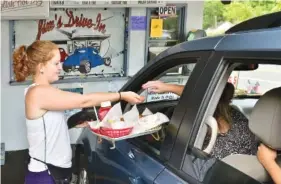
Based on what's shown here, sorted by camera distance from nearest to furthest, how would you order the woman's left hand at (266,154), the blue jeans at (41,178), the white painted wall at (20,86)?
the woman's left hand at (266,154)
the blue jeans at (41,178)
the white painted wall at (20,86)

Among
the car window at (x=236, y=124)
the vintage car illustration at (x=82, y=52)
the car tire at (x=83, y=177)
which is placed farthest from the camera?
the vintage car illustration at (x=82, y=52)

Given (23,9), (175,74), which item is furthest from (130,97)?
(23,9)

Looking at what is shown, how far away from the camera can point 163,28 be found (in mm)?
6441

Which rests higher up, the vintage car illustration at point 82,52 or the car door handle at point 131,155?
the vintage car illustration at point 82,52

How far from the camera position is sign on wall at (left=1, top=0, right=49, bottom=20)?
5270 millimetres

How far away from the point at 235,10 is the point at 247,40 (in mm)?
6454

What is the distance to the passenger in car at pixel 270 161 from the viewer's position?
245 cm

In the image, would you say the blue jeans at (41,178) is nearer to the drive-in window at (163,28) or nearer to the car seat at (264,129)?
the car seat at (264,129)

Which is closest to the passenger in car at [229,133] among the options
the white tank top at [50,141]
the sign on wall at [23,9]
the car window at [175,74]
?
the car window at [175,74]

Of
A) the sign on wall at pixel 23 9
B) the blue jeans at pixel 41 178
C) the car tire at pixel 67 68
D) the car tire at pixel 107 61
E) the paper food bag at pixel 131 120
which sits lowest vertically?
the blue jeans at pixel 41 178

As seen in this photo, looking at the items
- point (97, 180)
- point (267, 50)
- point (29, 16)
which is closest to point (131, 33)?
point (29, 16)

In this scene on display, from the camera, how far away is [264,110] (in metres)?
2.45

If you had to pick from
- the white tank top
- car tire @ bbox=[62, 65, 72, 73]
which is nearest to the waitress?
the white tank top

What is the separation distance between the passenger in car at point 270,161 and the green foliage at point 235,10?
16.2 feet
